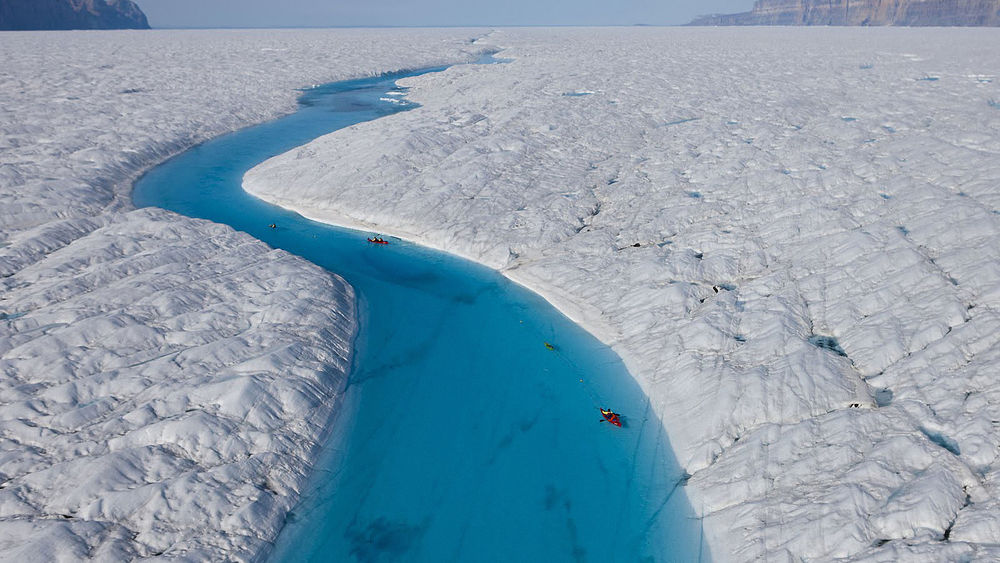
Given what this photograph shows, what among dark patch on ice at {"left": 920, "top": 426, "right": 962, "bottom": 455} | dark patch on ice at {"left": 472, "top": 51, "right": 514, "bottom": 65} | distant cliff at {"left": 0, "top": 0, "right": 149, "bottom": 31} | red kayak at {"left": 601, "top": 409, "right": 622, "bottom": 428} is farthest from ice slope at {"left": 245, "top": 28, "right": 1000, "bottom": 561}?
distant cliff at {"left": 0, "top": 0, "right": 149, "bottom": 31}

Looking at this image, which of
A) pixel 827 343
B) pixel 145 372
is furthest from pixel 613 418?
pixel 145 372

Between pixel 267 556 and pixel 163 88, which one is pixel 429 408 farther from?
pixel 163 88

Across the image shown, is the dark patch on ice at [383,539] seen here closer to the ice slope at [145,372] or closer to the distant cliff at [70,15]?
the ice slope at [145,372]

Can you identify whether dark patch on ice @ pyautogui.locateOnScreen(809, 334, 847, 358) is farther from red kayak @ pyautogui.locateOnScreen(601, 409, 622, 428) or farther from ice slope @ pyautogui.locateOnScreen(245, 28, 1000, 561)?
red kayak @ pyautogui.locateOnScreen(601, 409, 622, 428)

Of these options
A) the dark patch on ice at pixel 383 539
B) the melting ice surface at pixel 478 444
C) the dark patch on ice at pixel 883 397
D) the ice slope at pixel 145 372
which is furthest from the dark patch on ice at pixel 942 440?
the ice slope at pixel 145 372

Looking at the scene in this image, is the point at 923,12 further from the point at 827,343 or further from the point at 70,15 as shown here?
the point at 70,15

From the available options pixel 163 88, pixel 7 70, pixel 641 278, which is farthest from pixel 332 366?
pixel 7 70

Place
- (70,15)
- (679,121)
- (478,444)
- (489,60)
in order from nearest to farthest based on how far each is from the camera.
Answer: (478,444), (679,121), (489,60), (70,15)
